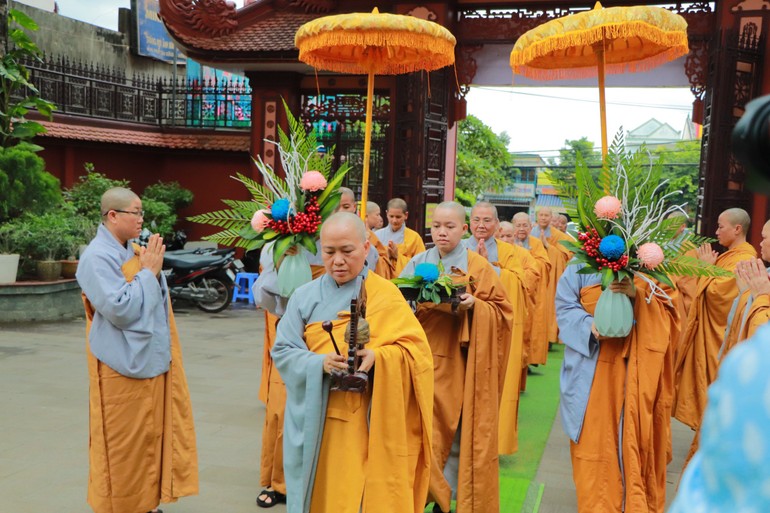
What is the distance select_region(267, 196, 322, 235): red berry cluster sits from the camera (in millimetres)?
4457

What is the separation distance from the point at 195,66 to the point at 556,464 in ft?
59.3

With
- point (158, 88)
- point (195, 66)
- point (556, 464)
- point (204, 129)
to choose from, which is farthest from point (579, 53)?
point (195, 66)

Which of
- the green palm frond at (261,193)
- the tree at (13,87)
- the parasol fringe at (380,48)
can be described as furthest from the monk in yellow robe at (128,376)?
the tree at (13,87)

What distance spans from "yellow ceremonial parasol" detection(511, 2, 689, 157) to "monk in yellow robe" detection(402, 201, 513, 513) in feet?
3.70

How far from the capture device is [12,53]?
1120cm

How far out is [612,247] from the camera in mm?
4246

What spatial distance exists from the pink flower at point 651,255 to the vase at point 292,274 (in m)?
1.82

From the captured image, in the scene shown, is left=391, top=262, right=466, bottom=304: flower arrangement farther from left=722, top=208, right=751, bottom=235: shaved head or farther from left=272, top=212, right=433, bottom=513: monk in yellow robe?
left=722, top=208, right=751, bottom=235: shaved head

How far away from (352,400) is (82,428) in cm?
354

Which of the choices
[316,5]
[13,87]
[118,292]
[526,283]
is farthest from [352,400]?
[13,87]

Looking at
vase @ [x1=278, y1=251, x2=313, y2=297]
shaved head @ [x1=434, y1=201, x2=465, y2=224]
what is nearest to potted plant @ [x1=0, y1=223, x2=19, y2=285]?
vase @ [x1=278, y1=251, x2=313, y2=297]

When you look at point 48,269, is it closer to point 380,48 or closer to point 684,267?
point 380,48

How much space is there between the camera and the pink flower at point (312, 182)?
4484 mm

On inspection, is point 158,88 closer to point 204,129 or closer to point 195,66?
point 204,129
